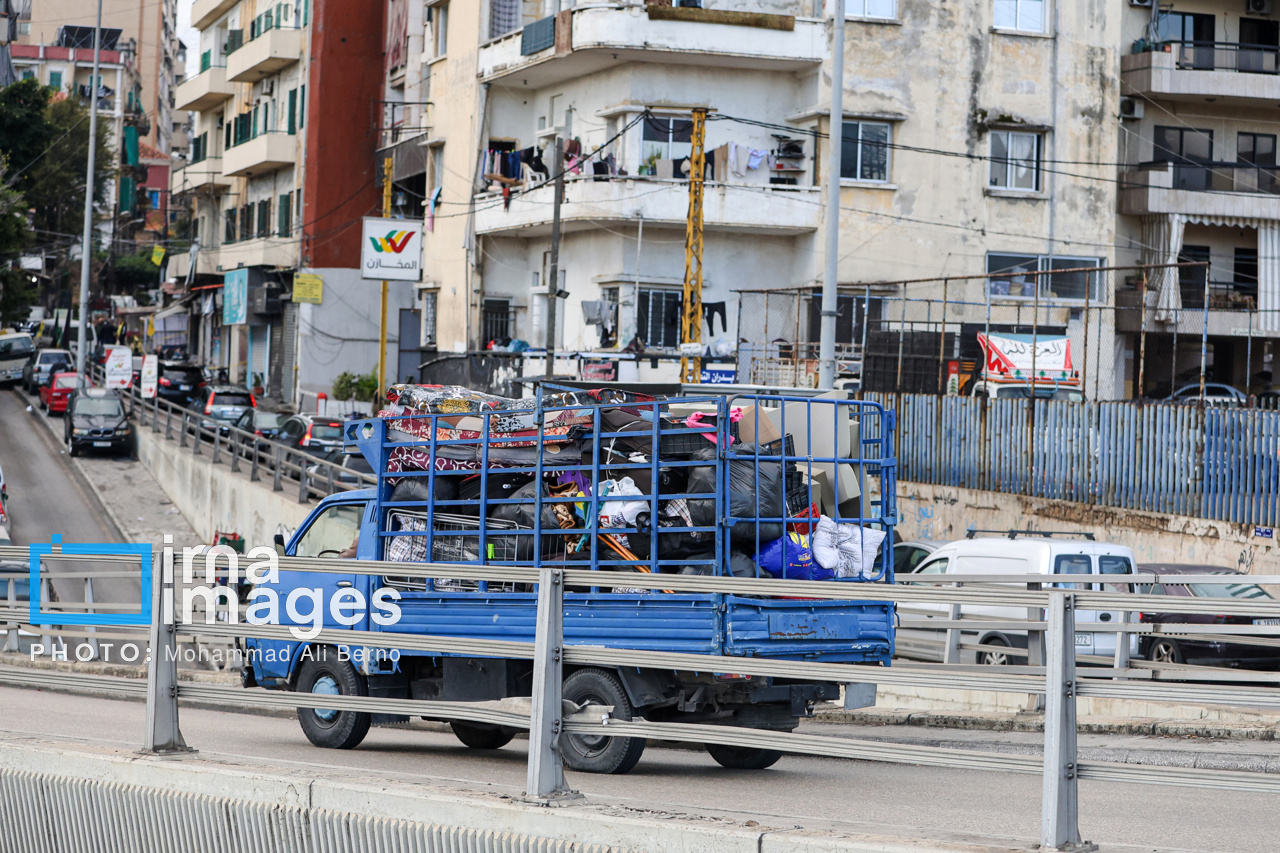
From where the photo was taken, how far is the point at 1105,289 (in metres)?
39.2

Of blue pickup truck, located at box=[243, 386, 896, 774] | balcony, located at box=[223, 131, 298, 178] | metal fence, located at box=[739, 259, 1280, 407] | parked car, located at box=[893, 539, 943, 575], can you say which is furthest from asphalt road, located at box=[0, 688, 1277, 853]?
balcony, located at box=[223, 131, 298, 178]

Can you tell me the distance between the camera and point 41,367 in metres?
55.9

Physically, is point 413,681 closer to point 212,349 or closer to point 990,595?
point 990,595

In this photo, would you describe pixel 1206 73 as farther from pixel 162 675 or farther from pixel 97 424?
pixel 162 675

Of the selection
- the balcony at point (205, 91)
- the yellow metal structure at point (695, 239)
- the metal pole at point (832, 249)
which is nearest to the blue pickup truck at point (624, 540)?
the metal pole at point (832, 249)

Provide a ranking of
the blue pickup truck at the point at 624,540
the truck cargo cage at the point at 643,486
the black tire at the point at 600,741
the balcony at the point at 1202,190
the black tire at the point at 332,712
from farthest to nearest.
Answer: the balcony at the point at 1202,190 → the black tire at the point at 332,712 → the truck cargo cage at the point at 643,486 → the blue pickup truck at the point at 624,540 → the black tire at the point at 600,741

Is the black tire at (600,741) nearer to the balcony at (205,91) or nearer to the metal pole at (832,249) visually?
the metal pole at (832,249)

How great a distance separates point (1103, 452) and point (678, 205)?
604 inches

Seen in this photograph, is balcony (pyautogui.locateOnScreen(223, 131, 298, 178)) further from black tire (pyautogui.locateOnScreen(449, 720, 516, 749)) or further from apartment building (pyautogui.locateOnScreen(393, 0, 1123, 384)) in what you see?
black tire (pyautogui.locateOnScreen(449, 720, 516, 749))

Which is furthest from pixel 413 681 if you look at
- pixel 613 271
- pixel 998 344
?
pixel 613 271

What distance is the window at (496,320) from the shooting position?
42875 mm

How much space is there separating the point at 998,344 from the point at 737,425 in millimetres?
18368

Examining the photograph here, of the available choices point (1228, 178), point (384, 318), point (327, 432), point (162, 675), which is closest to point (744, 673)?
point (162, 675)

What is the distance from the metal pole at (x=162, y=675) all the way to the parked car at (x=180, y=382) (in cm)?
A: 4710
